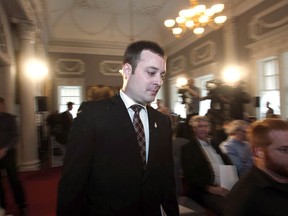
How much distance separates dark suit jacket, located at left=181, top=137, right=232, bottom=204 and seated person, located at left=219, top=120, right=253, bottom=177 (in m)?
0.32

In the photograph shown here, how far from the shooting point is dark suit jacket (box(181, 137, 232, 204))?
2678mm

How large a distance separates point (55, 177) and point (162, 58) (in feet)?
16.0

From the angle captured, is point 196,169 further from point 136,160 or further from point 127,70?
point 127,70

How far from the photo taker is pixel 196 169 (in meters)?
2.68

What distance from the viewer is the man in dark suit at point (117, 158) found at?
1184 mm

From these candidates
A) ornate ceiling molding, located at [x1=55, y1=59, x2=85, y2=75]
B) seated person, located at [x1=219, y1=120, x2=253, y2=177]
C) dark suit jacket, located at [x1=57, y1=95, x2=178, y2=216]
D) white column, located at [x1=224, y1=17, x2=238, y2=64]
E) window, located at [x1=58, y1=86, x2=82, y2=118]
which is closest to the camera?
dark suit jacket, located at [x1=57, y1=95, x2=178, y2=216]

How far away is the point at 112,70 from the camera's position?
420 inches

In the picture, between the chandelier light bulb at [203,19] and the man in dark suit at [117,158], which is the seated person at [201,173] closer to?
the man in dark suit at [117,158]

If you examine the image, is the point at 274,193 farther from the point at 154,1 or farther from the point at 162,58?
the point at 154,1

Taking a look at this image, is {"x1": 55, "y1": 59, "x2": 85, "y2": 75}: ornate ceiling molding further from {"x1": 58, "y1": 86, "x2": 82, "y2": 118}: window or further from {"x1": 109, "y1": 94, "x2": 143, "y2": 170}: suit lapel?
{"x1": 109, "y1": 94, "x2": 143, "y2": 170}: suit lapel

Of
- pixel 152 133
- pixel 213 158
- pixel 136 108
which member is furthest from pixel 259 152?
pixel 213 158

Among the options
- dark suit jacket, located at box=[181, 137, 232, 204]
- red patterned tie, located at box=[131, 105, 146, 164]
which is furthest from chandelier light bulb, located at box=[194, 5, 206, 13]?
red patterned tie, located at box=[131, 105, 146, 164]

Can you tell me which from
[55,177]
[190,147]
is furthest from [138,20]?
[190,147]

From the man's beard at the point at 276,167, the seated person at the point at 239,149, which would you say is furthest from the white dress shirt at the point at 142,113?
the seated person at the point at 239,149
